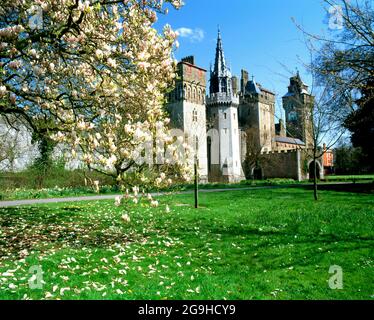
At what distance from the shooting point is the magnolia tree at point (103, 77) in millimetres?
7492

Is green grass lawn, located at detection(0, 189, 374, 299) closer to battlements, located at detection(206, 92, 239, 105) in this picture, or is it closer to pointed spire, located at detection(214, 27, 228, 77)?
battlements, located at detection(206, 92, 239, 105)

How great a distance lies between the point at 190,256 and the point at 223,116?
5723 cm

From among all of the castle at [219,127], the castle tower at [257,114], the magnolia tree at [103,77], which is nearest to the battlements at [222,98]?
the castle at [219,127]

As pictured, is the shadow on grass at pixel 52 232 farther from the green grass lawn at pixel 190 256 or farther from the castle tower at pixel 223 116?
the castle tower at pixel 223 116

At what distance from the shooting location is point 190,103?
60.0m

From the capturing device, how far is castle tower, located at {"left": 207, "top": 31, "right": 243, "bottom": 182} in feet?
204

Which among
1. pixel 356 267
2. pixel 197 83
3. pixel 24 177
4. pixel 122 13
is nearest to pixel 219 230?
pixel 356 267

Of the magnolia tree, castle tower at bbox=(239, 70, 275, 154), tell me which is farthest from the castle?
the magnolia tree

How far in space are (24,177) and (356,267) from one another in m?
31.8

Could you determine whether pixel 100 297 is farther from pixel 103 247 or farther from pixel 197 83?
pixel 197 83

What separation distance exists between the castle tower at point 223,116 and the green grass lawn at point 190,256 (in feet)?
157

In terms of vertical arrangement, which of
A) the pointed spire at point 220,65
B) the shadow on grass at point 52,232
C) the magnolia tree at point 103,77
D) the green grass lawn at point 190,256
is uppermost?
the pointed spire at point 220,65

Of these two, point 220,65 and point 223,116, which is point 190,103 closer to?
point 223,116
